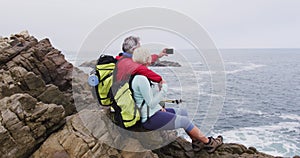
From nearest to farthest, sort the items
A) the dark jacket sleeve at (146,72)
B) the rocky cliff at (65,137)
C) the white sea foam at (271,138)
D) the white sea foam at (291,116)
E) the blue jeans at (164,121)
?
the dark jacket sleeve at (146,72) → the blue jeans at (164,121) → the rocky cliff at (65,137) → the white sea foam at (271,138) → the white sea foam at (291,116)

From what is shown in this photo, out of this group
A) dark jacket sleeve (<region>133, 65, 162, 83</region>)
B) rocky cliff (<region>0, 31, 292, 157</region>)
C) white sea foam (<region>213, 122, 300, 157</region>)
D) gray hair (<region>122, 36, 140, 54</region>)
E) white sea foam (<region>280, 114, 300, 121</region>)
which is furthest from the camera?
white sea foam (<region>280, 114, 300, 121</region>)

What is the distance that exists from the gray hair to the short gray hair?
1.23 feet

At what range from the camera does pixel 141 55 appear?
6723 millimetres

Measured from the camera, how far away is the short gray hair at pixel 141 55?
669cm

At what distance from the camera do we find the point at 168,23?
23.8 feet

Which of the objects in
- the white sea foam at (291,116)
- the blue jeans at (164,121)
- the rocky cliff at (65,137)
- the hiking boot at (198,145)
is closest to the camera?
the blue jeans at (164,121)

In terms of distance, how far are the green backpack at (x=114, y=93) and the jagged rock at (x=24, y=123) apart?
1640 mm

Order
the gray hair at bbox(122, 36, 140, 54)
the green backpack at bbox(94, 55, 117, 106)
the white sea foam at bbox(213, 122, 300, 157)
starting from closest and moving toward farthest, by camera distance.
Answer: the gray hair at bbox(122, 36, 140, 54)
the green backpack at bbox(94, 55, 117, 106)
the white sea foam at bbox(213, 122, 300, 157)

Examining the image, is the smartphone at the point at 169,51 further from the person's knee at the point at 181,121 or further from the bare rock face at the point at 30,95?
the bare rock face at the point at 30,95

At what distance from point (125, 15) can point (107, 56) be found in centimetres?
122

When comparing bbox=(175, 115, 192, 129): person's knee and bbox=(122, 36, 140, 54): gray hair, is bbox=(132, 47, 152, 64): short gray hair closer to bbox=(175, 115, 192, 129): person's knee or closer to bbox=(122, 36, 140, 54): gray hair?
bbox=(122, 36, 140, 54): gray hair

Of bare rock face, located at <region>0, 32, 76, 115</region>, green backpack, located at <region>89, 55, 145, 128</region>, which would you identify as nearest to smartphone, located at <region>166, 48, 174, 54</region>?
green backpack, located at <region>89, 55, 145, 128</region>

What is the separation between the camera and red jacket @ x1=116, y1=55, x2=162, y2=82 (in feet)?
21.9

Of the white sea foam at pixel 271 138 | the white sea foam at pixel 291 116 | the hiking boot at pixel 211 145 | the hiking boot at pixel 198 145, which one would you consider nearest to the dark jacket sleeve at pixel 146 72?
the hiking boot at pixel 198 145
